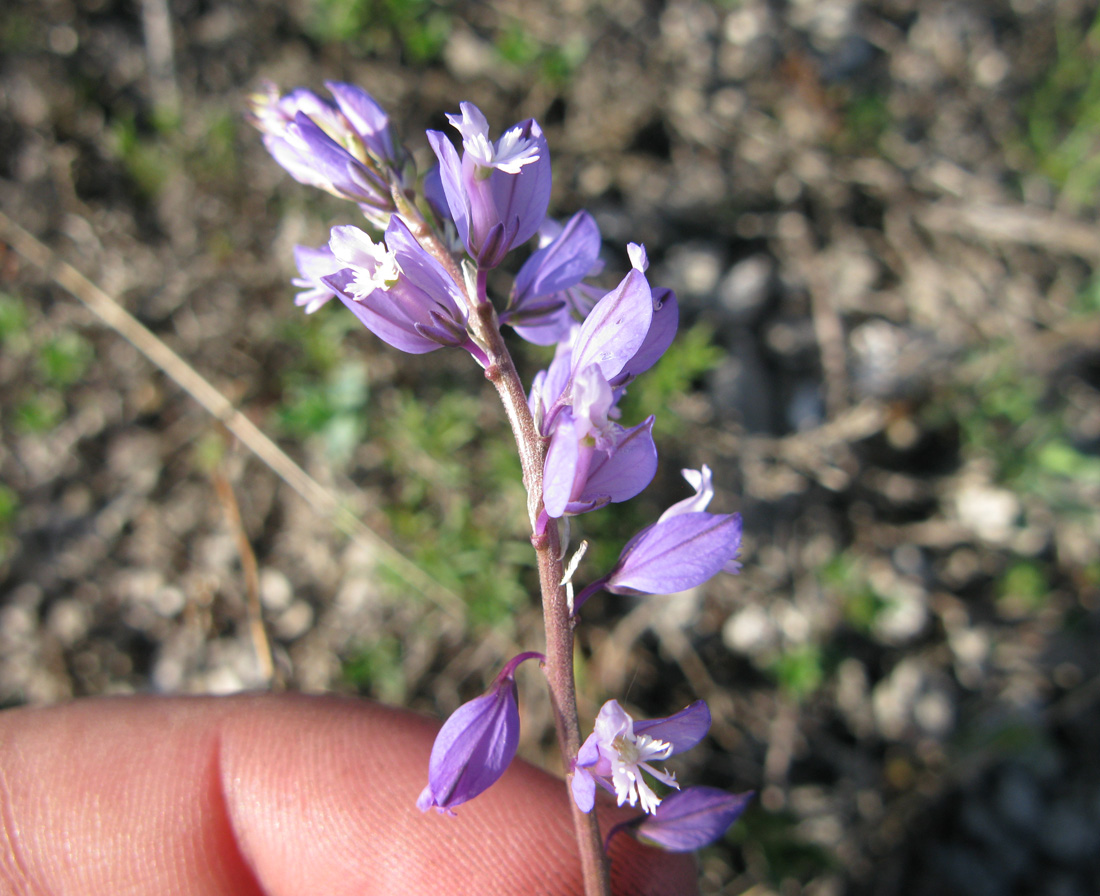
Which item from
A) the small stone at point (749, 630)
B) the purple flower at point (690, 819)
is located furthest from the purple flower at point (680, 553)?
the small stone at point (749, 630)

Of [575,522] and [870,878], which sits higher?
[575,522]

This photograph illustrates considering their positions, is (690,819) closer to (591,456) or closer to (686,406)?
(591,456)

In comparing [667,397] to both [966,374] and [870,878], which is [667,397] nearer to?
[966,374]

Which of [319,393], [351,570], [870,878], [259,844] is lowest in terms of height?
[870,878]

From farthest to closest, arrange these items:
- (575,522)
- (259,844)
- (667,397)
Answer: (667,397) → (575,522) → (259,844)

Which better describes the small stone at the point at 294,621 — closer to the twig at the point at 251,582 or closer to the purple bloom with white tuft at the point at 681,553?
the twig at the point at 251,582

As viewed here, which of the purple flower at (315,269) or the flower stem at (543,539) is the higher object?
the purple flower at (315,269)

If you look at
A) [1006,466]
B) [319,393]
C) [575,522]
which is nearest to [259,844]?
[575,522]

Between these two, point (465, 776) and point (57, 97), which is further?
point (57, 97)
